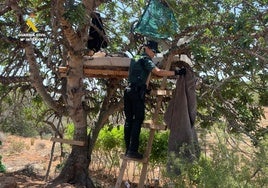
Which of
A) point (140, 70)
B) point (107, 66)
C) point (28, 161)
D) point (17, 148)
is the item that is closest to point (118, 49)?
point (107, 66)

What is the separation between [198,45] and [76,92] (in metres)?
2.56

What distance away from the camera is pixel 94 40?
24.1 feet

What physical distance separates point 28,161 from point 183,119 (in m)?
8.26

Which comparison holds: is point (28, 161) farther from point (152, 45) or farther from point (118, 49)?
point (152, 45)

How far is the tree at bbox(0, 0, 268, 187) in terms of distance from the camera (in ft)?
18.1

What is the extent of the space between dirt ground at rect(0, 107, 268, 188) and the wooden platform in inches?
92.2

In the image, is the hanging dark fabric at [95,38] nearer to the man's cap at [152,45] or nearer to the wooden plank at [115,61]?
the wooden plank at [115,61]

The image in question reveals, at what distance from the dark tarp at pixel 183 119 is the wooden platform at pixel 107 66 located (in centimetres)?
81

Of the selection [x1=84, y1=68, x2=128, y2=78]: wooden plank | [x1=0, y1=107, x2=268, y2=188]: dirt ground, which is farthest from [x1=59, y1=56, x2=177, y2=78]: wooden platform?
[x1=0, y1=107, x2=268, y2=188]: dirt ground

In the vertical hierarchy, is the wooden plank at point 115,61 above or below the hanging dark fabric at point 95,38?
below

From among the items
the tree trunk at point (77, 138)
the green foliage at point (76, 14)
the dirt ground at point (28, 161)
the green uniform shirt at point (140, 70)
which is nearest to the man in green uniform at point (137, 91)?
the green uniform shirt at point (140, 70)

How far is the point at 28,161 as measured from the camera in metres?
12.9

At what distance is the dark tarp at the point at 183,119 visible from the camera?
5486 millimetres

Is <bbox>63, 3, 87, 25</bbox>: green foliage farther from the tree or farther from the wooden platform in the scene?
the wooden platform
